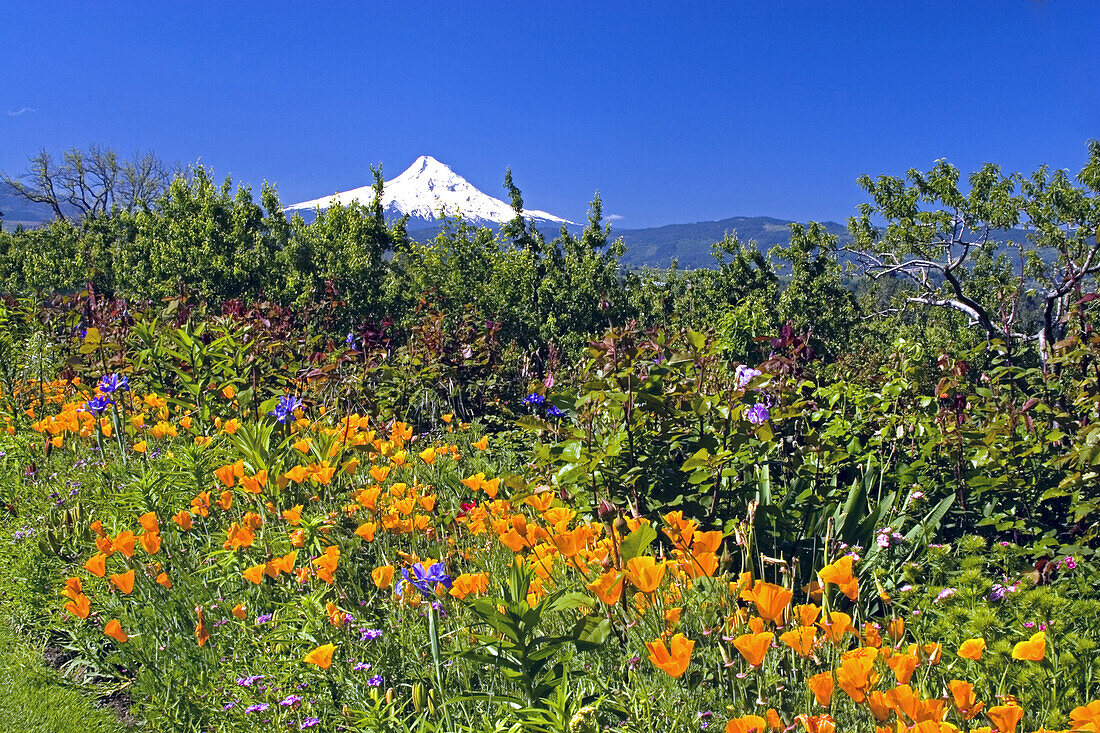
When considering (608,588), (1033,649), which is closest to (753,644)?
(608,588)

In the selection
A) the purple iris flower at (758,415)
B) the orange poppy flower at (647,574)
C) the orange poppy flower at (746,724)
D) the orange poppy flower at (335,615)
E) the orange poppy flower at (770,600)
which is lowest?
the orange poppy flower at (335,615)

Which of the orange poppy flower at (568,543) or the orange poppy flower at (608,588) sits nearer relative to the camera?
the orange poppy flower at (608,588)

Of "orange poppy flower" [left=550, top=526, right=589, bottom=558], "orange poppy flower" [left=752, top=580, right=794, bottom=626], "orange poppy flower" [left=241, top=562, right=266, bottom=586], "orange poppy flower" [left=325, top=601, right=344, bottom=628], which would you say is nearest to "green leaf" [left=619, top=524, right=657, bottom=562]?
"orange poppy flower" [left=550, top=526, right=589, bottom=558]

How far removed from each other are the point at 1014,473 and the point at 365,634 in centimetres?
257

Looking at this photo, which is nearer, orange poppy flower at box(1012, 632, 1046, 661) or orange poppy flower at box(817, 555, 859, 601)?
orange poppy flower at box(1012, 632, 1046, 661)

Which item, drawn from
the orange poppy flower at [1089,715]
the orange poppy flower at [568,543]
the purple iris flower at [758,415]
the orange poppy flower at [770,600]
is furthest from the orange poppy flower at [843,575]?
the purple iris flower at [758,415]

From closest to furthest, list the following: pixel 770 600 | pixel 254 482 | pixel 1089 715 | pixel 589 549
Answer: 1. pixel 1089 715
2. pixel 770 600
3. pixel 589 549
4. pixel 254 482

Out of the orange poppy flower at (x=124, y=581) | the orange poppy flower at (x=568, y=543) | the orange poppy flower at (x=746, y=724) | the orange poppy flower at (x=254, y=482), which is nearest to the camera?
the orange poppy flower at (x=746, y=724)

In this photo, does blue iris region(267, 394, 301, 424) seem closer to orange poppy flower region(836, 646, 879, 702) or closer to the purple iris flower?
the purple iris flower

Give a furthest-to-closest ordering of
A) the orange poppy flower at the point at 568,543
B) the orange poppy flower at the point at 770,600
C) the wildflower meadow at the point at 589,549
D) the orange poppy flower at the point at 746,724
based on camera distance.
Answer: the orange poppy flower at the point at 568,543 < the wildflower meadow at the point at 589,549 < the orange poppy flower at the point at 770,600 < the orange poppy flower at the point at 746,724

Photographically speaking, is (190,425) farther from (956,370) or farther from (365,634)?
(956,370)

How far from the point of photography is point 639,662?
6.35 ft

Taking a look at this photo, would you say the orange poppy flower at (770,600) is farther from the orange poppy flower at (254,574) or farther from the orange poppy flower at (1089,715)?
the orange poppy flower at (254,574)

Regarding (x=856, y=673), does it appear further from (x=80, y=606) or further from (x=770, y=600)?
(x=80, y=606)
